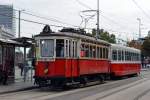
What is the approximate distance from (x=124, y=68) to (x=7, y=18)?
60.7 feet

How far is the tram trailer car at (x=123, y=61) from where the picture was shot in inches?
1668

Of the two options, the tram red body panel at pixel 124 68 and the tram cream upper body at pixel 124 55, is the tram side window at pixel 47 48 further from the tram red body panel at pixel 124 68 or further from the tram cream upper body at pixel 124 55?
the tram red body panel at pixel 124 68

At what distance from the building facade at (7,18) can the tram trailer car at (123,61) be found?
9764 mm

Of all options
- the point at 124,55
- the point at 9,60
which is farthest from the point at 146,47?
the point at 9,60

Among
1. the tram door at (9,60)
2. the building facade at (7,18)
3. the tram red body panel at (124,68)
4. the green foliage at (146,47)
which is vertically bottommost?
the tram red body panel at (124,68)

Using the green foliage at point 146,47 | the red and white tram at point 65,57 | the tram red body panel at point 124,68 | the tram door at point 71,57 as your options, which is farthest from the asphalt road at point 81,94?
the green foliage at point 146,47

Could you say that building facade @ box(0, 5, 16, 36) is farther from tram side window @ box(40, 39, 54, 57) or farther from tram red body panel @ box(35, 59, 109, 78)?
tram red body panel @ box(35, 59, 109, 78)

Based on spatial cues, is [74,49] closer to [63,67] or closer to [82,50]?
[82,50]

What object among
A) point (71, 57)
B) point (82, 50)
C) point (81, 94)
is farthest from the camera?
point (82, 50)

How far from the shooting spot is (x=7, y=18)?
58719 mm

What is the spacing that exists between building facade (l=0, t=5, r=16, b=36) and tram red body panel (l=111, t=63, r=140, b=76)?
10.3 m

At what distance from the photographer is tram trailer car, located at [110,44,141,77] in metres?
42.4

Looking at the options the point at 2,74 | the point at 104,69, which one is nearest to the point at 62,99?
the point at 2,74

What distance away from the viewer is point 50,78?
28328 millimetres
